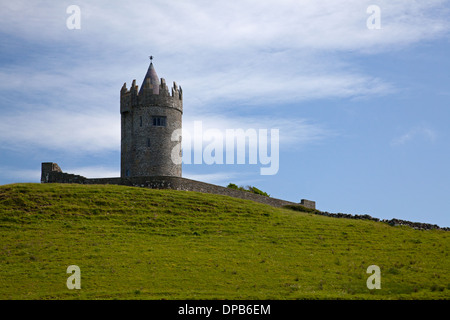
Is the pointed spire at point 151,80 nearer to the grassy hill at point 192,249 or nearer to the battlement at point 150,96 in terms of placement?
the battlement at point 150,96

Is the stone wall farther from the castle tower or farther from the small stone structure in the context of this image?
the castle tower

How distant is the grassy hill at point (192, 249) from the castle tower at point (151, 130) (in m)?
10.8

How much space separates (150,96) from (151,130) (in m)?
4.12

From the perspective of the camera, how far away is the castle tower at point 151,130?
66.8 m

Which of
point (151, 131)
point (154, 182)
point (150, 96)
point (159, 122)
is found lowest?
point (154, 182)

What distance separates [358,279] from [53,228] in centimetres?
2359

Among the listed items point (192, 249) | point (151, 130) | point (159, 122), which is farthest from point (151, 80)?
point (192, 249)

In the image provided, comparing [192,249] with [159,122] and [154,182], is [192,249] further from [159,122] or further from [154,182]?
[159,122]

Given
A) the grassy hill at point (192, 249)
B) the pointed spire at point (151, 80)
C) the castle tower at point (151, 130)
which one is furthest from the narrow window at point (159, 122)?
the grassy hill at point (192, 249)

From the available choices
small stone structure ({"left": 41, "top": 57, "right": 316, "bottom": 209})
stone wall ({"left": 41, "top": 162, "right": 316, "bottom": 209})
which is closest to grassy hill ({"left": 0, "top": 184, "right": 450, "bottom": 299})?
stone wall ({"left": 41, "top": 162, "right": 316, "bottom": 209})

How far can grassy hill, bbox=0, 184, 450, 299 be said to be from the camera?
3284 cm

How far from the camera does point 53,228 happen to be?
45.0 meters

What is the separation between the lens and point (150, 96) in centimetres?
6788
